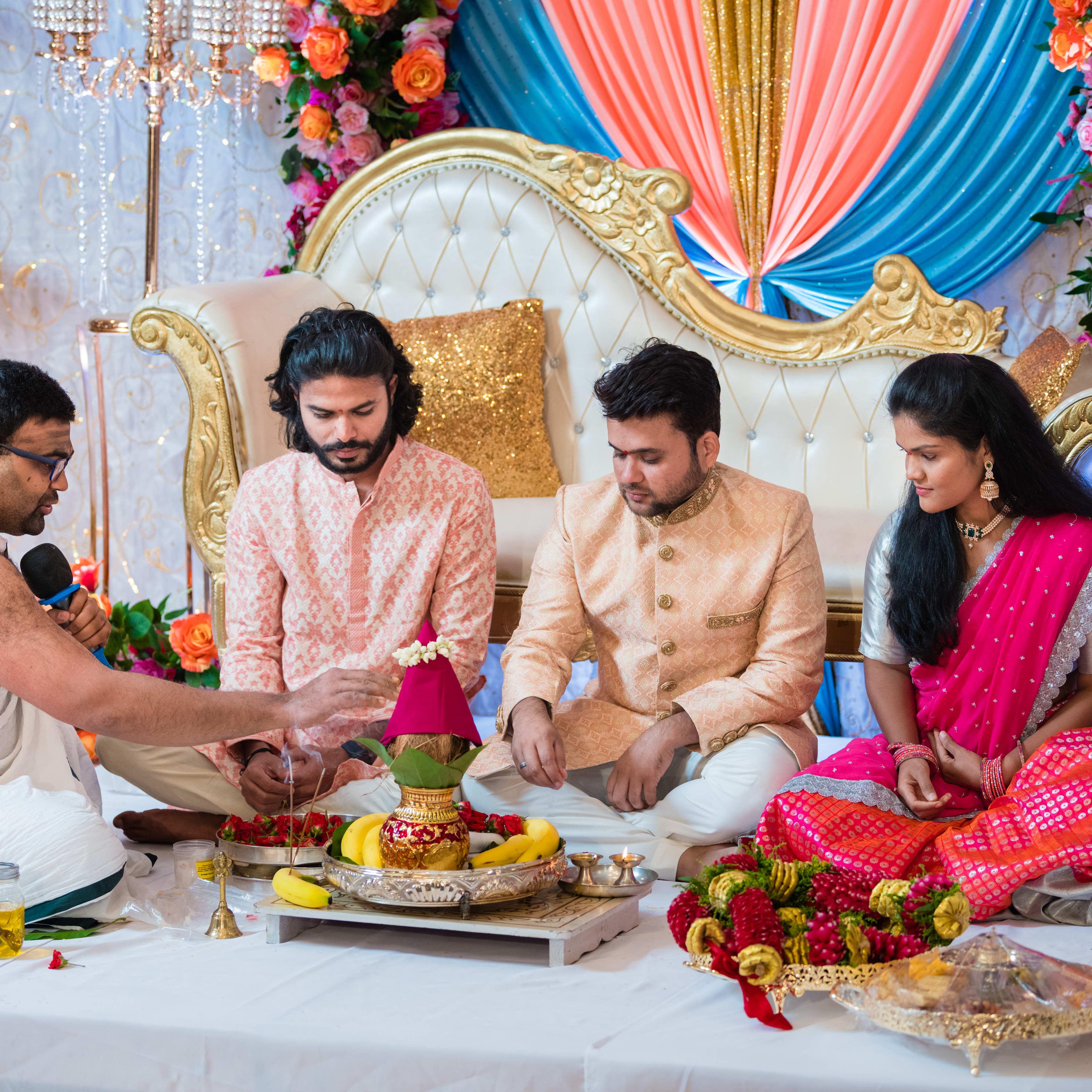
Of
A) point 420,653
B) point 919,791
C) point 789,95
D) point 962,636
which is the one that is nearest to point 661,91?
point 789,95

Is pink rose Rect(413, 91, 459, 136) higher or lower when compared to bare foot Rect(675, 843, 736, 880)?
higher

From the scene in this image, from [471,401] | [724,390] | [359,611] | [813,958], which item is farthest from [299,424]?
[813,958]

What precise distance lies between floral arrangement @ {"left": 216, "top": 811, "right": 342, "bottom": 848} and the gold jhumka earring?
1.36 meters

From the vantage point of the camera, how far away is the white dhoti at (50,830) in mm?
2154

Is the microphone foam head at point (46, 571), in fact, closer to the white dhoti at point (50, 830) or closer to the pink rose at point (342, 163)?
the white dhoti at point (50, 830)

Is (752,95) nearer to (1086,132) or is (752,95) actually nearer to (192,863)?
(1086,132)

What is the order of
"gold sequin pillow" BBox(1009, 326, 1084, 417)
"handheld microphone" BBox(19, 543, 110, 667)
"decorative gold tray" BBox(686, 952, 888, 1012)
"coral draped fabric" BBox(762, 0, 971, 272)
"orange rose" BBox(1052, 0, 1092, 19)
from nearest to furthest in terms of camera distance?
"decorative gold tray" BBox(686, 952, 888, 1012)
"handheld microphone" BBox(19, 543, 110, 667)
"gold sequin pillow" BBox(1009, 326, 1084, 417)
"orange rose" BBox(1052, 0, 1092, 19)
"coral draped fabric" BBox(762, 0, 971, 272)

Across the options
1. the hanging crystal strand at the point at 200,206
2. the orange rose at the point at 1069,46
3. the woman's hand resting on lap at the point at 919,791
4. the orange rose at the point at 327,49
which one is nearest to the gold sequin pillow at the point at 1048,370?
the orange rose at the point at 1069,46

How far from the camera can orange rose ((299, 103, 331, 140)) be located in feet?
15.5

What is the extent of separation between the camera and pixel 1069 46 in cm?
377

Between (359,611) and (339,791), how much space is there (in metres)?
0.44

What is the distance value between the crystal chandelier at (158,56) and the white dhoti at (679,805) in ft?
8.49

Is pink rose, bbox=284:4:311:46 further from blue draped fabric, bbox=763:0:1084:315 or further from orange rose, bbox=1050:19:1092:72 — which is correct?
orange rose, bbox=1050:19:1092:72

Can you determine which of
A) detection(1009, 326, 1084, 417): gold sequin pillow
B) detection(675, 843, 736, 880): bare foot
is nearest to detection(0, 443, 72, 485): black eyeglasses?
detection(675, 843, 736, 880): bare foot
